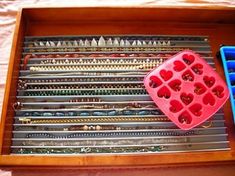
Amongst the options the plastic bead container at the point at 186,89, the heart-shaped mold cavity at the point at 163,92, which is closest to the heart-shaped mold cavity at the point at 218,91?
the plastic bead container at the point at 186,89

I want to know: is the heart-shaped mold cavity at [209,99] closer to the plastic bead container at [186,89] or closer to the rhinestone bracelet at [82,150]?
the plastic bead container at [186,89]

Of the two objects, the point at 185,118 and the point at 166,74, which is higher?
the point at 166,74

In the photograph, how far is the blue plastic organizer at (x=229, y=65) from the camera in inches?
30.5

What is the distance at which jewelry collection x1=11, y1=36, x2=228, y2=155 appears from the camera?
73cm

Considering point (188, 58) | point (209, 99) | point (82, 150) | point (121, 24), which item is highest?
point (121, 24)

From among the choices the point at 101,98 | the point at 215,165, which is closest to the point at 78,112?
the point at 101,98

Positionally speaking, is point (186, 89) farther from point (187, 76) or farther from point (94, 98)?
point (94, 98)

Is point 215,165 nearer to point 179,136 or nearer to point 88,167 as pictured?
point 179,136

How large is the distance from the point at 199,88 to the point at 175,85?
0.18 ft

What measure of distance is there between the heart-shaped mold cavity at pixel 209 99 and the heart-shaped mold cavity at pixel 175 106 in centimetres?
6

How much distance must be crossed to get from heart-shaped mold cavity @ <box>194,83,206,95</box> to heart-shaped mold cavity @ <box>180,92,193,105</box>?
0.06 feet

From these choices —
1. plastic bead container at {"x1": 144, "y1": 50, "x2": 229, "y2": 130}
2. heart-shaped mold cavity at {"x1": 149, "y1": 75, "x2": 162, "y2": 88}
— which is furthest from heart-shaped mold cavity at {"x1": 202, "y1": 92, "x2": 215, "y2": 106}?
heart-shaped mold cavity at {"x1": 149, "y1": 75, "x2": 162, "y2": 88}

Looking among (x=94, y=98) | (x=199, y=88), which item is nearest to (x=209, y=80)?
(x=199, y=88)

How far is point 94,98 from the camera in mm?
771
